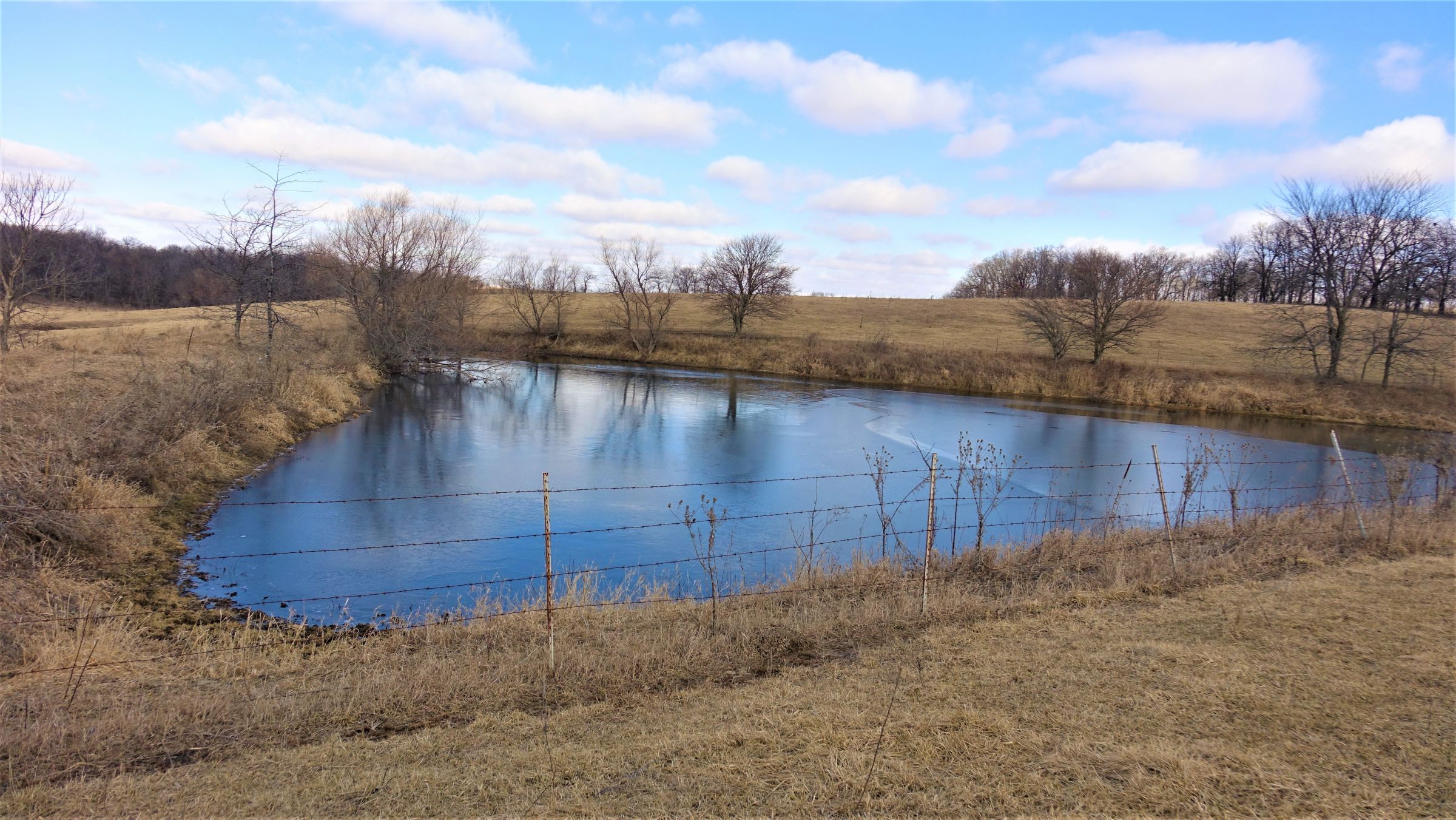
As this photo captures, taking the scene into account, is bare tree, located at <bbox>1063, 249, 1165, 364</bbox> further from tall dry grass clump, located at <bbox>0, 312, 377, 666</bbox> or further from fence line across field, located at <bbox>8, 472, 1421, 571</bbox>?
tall dry grass clump, located at <bbox>0, 312, 377, 666</bbox>

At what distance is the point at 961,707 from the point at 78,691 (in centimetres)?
523

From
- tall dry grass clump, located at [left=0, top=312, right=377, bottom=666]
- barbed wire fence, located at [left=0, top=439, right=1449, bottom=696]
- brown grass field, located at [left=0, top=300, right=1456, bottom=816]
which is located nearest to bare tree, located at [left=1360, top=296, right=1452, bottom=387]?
barbed wire fence, located at [left=0, top=439, right=1449, bottom=696]

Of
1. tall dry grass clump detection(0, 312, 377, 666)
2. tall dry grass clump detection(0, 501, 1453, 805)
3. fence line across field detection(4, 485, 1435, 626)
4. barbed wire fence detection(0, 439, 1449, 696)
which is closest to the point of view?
tall dry grass clump detection(0, 501, 1453, 805)

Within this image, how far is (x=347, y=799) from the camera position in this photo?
338cm

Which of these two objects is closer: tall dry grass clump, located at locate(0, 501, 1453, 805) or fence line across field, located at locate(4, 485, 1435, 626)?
tall dry grass clump, located at locate(0, 501, 1453, 805)

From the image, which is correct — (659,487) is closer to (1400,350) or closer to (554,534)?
(554,534)

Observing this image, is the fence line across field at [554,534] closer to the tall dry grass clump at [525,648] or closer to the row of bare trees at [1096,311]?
the tall dry grass clump at [525,648]

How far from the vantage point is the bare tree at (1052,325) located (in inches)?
1423

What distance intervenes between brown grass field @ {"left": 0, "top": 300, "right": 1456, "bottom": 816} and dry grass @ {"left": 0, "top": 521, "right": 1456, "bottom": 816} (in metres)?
0.02

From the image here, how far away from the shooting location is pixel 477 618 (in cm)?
639

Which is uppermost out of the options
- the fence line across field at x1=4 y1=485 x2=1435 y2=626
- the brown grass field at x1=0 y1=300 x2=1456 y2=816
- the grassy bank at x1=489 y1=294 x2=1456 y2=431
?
the grassy bank at x1=489 y1=294 x2=1456 y2=431

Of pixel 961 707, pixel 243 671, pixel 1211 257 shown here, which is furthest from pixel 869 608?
pixel 1211 257

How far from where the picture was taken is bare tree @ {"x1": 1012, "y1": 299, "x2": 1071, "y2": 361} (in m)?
36.2

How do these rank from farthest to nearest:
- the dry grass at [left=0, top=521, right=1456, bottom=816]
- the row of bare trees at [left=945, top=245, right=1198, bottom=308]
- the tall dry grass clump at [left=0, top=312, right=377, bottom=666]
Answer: the row of bare trees at [left=945, top=245, right=1198, bottom=308] → the tall dry grass clump at [left=0, top=312, right=377, bottom=666] → the dry grass at [left=0, top=521, right=1456, bottom=816]
